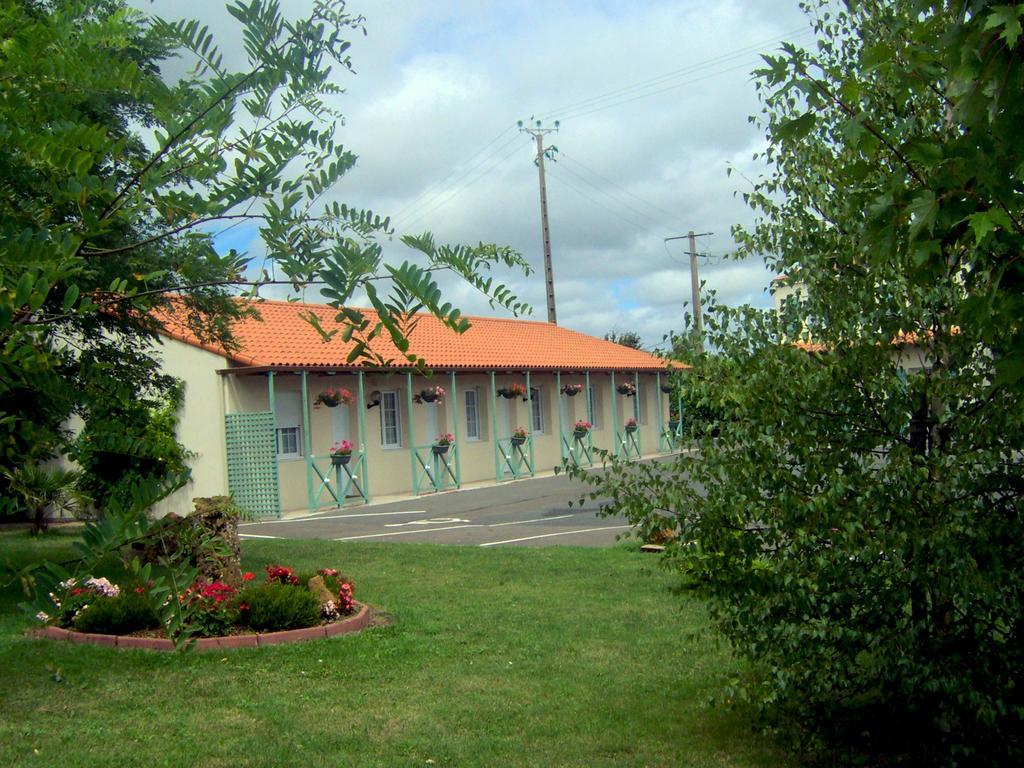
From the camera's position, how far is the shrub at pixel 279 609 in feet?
28.7

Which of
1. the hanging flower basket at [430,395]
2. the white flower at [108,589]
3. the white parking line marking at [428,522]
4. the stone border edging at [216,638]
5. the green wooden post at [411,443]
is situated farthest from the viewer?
the hanging flower basket at [430,395]

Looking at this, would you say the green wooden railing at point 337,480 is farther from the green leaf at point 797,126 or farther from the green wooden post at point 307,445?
the green leaf at point 797,126

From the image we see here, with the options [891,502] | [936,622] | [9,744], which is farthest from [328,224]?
[9,744]

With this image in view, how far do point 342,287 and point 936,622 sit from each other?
4160 mm

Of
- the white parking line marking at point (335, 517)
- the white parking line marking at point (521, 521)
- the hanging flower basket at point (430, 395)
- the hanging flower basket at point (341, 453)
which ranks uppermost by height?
the hanging flower basket at point (430, 395)

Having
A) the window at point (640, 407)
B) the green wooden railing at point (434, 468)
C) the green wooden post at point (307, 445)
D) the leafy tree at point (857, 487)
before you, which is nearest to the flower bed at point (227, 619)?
the leafy tree at point (857, 487)

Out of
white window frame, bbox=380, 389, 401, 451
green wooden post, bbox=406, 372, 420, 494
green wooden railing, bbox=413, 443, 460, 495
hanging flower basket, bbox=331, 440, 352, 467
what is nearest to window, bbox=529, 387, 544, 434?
green wooden railing, bbox=413, 443, 460, 495

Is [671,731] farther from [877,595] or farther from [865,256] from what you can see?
[865,256]

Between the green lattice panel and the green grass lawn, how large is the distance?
39.3 feet

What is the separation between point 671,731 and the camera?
608 centimetres

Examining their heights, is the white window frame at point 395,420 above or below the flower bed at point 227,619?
above

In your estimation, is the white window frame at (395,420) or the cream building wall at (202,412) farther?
the white window frame at (395,420)

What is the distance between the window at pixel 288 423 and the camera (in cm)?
2355

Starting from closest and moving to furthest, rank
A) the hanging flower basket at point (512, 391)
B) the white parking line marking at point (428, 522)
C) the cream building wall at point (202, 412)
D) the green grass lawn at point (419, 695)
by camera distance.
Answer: the green grass lawn at point (419, 695), the white parking line marking at point (428, 522), the cream building wall at point (202, 412), the hanging flower basket at point (512, 391)
